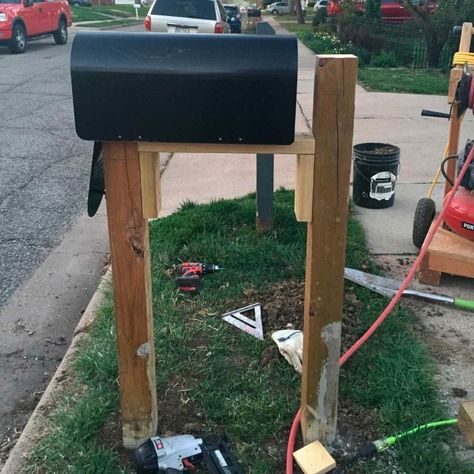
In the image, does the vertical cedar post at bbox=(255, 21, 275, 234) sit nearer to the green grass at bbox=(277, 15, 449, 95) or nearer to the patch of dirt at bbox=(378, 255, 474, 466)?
the patch of dirt at bbox=(378, 255, 474, 466)

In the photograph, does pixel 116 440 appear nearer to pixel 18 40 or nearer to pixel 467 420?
pixel 467 420

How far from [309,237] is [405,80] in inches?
445

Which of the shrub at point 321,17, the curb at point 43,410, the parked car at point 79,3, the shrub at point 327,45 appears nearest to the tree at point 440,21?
the shrub at point 327,45

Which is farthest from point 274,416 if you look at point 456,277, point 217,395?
point 456,277

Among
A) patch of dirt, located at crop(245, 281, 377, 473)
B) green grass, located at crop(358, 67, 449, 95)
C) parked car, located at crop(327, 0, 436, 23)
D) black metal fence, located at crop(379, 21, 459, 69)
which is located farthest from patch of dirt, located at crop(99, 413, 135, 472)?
parked car, located at crop(327, 0, 436, 23)

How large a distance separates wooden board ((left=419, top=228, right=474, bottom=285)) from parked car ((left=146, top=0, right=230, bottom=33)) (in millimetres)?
10866

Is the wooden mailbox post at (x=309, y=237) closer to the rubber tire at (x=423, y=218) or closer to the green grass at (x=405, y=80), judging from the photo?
the rubber tire at (x=423, y=218)

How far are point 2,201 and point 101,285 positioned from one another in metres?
2.31

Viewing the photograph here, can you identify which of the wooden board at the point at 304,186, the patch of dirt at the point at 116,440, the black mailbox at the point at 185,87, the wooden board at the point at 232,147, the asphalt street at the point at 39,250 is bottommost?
the asphalt street at the point at 39,250

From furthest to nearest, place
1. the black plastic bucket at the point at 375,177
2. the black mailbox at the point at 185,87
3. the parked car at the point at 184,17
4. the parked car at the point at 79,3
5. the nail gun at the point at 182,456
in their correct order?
the parked car at the point at 79,3 → the parked car at the point at 184,17 → the black plastic bucket at the point at 375,177 → the nail gun at the point at 182,456 → the black mailbox at the point at 185,87

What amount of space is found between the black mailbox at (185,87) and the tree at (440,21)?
14402mm

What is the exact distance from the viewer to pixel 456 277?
4078mm

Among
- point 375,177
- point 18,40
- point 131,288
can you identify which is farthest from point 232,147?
point 18,40

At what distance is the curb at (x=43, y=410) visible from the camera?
8.23 feet
